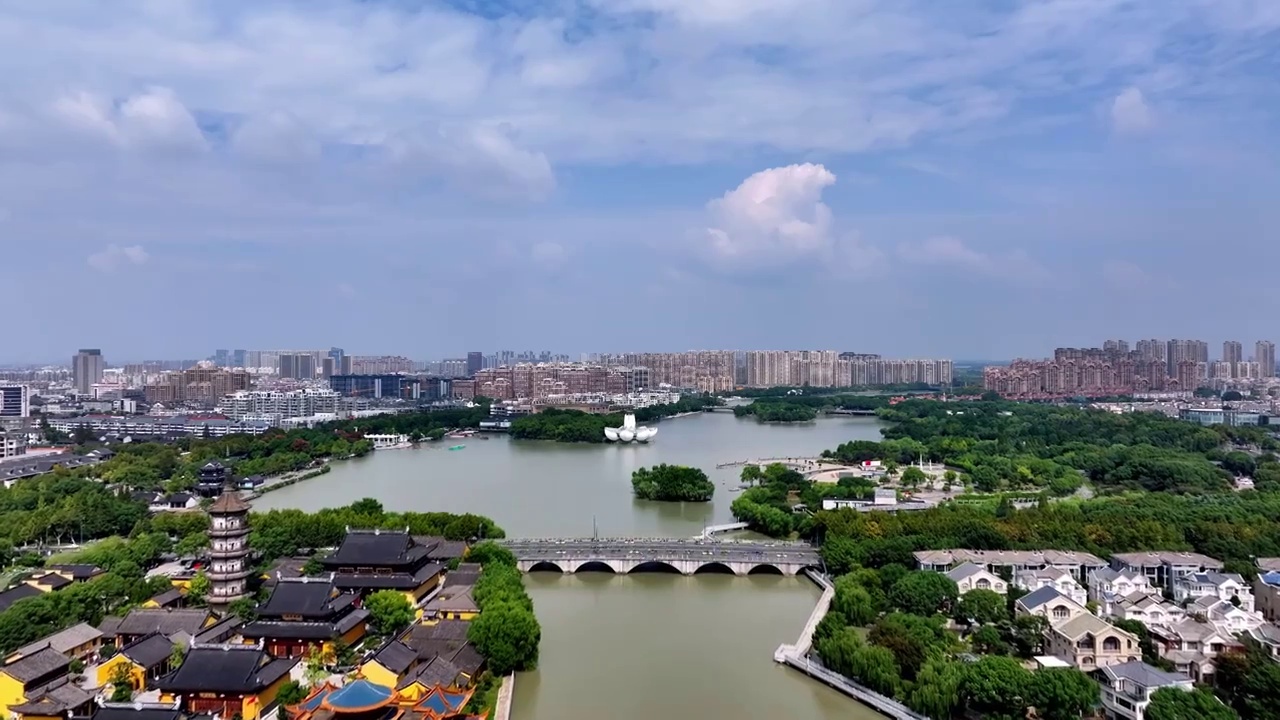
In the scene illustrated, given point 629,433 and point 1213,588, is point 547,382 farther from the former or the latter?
point 1213,588

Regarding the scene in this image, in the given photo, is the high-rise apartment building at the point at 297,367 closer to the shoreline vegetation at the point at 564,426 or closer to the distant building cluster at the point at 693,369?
the distant building cluster at the point at 693,369

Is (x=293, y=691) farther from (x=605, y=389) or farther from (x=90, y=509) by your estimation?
(x=605, y=389)

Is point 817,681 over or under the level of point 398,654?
under

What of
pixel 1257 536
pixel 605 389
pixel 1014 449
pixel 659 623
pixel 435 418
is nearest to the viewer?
pixel 659 623

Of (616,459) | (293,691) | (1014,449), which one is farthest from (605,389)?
(293,691)

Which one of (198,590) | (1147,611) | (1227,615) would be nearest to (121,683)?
(198,590)

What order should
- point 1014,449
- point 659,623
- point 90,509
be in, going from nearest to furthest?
point 659,623 < point 90,509 < point 1014,449

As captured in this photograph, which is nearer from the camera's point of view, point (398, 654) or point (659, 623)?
point (398, 654)
